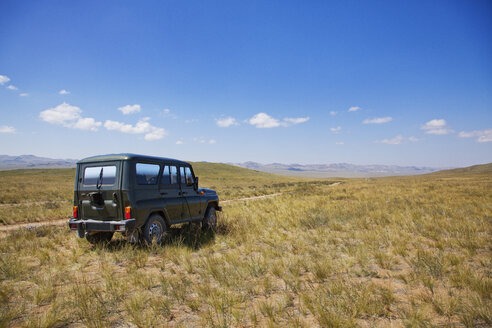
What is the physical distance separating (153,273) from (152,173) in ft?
8.73

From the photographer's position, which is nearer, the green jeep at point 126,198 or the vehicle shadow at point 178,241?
the green jeep at point 126,198

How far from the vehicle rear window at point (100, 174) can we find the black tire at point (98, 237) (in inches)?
69.2

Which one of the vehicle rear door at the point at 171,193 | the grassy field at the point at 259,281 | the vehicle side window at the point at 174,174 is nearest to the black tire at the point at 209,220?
the grassy field at the point at 259,281

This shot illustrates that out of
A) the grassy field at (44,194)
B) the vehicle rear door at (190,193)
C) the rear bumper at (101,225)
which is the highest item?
the vehicle rear door at (190,193)

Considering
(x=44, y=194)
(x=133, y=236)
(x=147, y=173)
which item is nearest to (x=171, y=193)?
(x=147, y=173)

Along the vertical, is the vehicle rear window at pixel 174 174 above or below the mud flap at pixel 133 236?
above

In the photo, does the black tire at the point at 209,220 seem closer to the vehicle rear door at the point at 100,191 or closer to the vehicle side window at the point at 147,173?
the vehicle side window at the point at 147,173

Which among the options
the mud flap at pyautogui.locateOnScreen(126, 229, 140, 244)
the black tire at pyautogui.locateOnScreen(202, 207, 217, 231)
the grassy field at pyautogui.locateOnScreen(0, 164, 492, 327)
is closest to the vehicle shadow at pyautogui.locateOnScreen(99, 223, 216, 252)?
the grassy field at pyautogui.locateOnScreen(0, 164, 492, 327)

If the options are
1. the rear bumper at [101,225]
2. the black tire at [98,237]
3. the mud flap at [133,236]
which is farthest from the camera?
the black tire at [98,237]

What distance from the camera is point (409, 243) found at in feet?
23.0

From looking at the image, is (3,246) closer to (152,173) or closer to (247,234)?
(152,173)

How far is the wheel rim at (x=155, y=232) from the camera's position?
651 cm

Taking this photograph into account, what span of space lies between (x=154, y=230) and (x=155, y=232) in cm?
7

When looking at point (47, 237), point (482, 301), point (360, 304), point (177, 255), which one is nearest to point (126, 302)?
point (177, 255)
